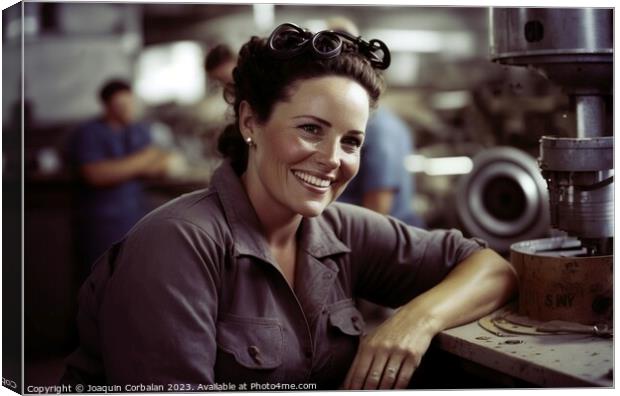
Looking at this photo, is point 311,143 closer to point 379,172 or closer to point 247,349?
point 247,349

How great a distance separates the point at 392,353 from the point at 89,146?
2.33 m

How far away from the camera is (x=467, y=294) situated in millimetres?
2203

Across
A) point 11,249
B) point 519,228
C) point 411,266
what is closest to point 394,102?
point 519,228

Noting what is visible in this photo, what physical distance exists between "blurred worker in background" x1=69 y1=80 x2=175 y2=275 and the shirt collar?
1.75 meters

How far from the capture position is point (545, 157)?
2.19m

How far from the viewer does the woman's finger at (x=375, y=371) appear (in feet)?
6.79

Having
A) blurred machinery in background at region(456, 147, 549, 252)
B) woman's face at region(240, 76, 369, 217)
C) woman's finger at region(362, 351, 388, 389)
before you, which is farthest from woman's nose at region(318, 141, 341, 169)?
blurred machinery in background at region(456, 147, 549, 252)

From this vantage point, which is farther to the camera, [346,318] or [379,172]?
[379,172]

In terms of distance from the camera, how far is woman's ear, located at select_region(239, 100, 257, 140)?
2.23 meters

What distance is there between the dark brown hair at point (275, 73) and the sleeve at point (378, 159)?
3.11 ft

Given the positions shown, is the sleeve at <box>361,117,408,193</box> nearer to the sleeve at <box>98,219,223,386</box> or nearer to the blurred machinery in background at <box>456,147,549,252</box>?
the blurred machinery in background at <box>456,147,549,252</box>

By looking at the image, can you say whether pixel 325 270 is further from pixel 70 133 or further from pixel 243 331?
pixel 70 133

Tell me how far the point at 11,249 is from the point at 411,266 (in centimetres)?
114

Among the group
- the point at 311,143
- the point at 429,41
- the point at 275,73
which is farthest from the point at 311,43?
the point at 429,41
